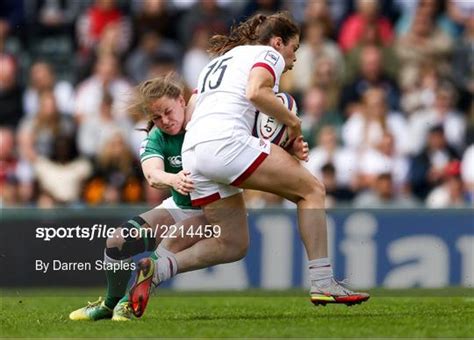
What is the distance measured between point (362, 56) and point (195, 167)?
24.1 feet

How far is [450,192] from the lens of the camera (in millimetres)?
13945

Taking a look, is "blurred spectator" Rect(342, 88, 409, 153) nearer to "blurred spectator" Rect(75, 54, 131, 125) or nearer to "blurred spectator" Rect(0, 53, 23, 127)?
"blurred spectator" Rect(75, 54, 131, 125)

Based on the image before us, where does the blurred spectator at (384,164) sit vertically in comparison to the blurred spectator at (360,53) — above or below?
below

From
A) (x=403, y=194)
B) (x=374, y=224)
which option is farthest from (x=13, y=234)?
(x=403, y=194)

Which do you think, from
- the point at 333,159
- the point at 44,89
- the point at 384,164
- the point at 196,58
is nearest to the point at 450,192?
the point at 384,164

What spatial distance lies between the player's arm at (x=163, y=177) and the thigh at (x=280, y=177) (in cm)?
33

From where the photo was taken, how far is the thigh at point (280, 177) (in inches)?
328

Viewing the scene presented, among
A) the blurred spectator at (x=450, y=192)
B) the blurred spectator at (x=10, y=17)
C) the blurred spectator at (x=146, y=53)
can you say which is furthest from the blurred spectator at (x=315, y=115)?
the blurred spectator at (x=10, y=17)

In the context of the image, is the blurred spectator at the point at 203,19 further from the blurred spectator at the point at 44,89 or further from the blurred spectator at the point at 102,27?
the blurred spectator at the point at 44,89

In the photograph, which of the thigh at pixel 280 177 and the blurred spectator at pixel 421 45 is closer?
the thigh at pixel 280 177

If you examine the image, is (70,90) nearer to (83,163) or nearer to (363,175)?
(83,163)

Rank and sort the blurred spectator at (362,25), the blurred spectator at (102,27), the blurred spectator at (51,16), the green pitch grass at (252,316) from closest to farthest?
the green pitch grass at (252,316)
the blurred spectator at (362,25)
the blurred spectator at (102,27)
the blurred spectator at (51,16)

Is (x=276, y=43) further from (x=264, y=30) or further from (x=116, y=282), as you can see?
(x=116, y=282)

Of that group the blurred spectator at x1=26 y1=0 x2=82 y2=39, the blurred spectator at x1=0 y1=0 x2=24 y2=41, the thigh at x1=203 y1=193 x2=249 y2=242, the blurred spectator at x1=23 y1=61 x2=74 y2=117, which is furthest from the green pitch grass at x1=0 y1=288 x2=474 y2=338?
the blurred spectator at x1=26 y1=0 x2=82 y2=39
